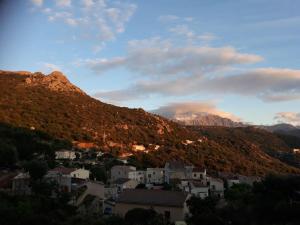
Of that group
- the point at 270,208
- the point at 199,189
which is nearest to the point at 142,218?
the point at 270,208

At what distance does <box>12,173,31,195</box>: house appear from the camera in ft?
79.6

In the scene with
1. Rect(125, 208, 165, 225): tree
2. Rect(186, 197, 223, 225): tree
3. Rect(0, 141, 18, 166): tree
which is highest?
Rect(0, 141, 18, 166): tree

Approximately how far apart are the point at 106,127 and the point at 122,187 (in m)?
20.4

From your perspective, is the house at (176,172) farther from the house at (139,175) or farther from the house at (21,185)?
the house at (21,185)

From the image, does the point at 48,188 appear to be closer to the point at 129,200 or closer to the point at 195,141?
the point at 129,200

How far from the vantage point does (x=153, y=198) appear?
23.1 metres

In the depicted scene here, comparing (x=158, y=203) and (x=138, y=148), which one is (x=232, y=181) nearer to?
(x=138, y=148)

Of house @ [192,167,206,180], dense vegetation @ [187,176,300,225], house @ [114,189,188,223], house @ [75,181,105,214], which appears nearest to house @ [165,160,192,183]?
house @ [192,167,206,180]

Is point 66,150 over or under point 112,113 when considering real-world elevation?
under

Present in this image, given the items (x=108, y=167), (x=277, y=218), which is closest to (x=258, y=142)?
(x=108, y=167)

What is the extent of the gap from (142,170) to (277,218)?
2761 centimetres

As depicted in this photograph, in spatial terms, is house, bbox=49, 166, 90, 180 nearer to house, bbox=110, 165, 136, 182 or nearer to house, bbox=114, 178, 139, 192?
house, bbox=114, 178, 139, 192

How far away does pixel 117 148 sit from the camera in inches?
1850

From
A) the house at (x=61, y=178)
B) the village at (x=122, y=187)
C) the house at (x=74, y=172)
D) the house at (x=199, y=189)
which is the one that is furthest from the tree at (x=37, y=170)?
the house at (x=199, y=189)
